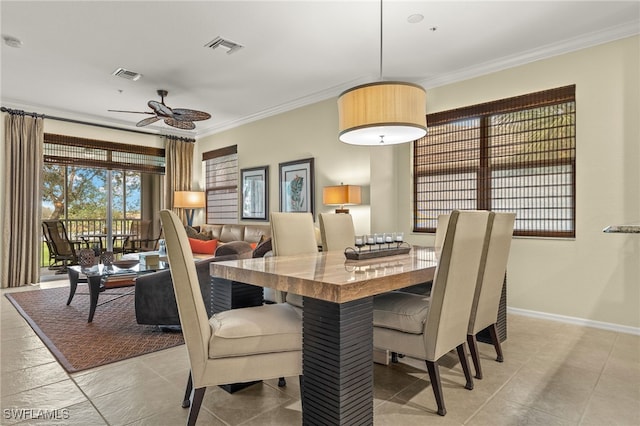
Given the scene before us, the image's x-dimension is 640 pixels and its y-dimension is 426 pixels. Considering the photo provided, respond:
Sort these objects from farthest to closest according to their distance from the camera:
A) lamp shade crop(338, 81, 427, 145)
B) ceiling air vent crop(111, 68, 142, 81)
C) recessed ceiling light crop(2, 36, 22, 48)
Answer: ceiling air vent crop(111, 68, 142, 81)
recessed ceiling light crop(2, 36, 22, 48)
lamp shade crop(338, 81, 427, 145)

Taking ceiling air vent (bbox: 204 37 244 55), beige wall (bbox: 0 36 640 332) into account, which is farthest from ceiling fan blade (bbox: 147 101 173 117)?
beige wall (bbox: 0 36 640 332)

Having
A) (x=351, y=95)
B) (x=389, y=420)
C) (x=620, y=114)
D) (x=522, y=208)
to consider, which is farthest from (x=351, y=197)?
(x=389, y=420)

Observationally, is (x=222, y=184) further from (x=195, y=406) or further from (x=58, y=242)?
(x=195, y=406)

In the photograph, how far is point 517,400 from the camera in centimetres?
201

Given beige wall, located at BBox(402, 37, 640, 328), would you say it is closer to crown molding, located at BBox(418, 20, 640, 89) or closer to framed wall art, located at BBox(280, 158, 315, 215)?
crown molding, located at BBox(418, 20, 640, 89)

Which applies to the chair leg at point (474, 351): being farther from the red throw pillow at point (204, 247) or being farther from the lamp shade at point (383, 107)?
the red throw pillow at point (204, 247)

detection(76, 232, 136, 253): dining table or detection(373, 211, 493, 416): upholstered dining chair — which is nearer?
detection(373, 211, 493, 416): upholstered dining chair

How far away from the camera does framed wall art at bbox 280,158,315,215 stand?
17.8 feet

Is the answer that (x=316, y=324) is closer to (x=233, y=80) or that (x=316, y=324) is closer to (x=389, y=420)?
(x=389, y=420)

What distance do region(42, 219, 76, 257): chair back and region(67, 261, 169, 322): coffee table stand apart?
2.51 meters

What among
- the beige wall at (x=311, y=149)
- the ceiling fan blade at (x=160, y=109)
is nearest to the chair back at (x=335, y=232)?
the beige wall at (x=311, y=149)

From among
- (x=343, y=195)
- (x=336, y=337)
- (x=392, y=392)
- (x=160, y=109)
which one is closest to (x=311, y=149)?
(x=343, y=195)

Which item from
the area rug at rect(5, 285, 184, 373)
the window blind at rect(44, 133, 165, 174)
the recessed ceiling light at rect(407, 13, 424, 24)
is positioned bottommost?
the area rug at rect(5, 285, 184, 373)

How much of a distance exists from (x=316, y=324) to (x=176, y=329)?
2145mm
